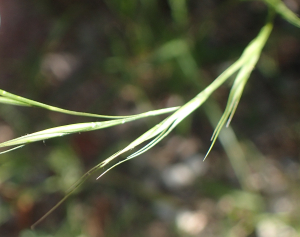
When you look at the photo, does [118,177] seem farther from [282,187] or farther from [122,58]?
[282,187]

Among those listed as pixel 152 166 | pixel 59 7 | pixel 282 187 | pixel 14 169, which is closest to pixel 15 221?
pixel 14 169

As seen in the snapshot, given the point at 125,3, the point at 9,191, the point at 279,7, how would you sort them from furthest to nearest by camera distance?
the point at 9,191, the point at 125,3, the point at 279,7

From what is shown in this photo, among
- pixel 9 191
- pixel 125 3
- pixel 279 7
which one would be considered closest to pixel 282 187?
pixel 279 7

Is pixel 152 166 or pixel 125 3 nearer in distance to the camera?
pixel 125 3

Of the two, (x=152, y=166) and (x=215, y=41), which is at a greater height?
(x=215, y=41)

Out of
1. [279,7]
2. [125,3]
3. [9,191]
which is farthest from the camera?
[9,191]

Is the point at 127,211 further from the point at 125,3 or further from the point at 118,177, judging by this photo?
the point at 125,3

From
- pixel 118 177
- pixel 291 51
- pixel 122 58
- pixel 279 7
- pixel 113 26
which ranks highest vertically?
pixel 113 26
